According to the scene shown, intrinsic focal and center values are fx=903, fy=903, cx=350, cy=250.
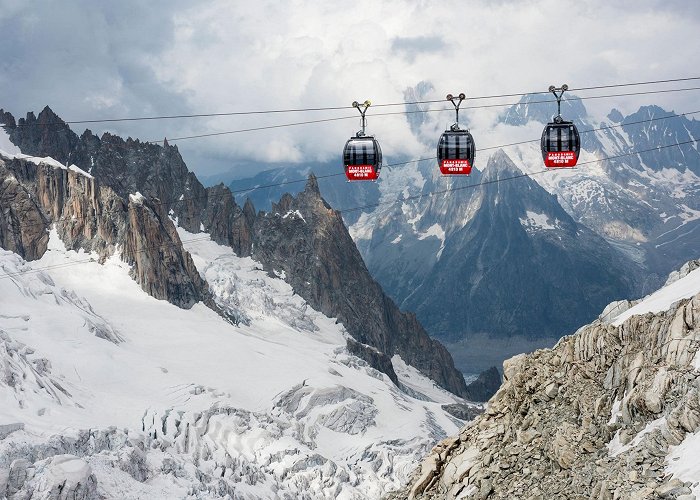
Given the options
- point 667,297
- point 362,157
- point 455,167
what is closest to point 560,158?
point 455,167

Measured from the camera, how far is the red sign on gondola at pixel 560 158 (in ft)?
180

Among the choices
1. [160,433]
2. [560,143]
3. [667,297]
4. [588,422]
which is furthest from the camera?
[160,433]

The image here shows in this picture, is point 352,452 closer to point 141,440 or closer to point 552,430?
point 141,440

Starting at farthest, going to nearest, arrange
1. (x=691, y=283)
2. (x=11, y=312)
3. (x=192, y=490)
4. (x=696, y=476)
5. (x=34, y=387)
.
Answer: (x=11, y=312) < (x=34, y=387) < (x=192, y=490) < (x=691, y=283) < (x=696, y=476)

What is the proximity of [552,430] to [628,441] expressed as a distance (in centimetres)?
401

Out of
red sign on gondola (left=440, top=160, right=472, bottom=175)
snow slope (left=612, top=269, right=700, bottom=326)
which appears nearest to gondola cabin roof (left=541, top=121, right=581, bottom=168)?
red sign on gondola (left=440, top=160, right=472, bottom=175)

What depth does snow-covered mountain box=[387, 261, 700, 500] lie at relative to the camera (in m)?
30.8

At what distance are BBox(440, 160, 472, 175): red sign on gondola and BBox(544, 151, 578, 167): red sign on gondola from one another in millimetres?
4850

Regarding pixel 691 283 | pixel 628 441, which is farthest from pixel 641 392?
pixel 691 283

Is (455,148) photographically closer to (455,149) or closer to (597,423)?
(455,149)

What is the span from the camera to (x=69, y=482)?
404 feet

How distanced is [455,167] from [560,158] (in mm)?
6359

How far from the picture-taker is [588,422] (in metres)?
35.9

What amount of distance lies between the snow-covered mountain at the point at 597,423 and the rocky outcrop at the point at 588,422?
0.15ft
